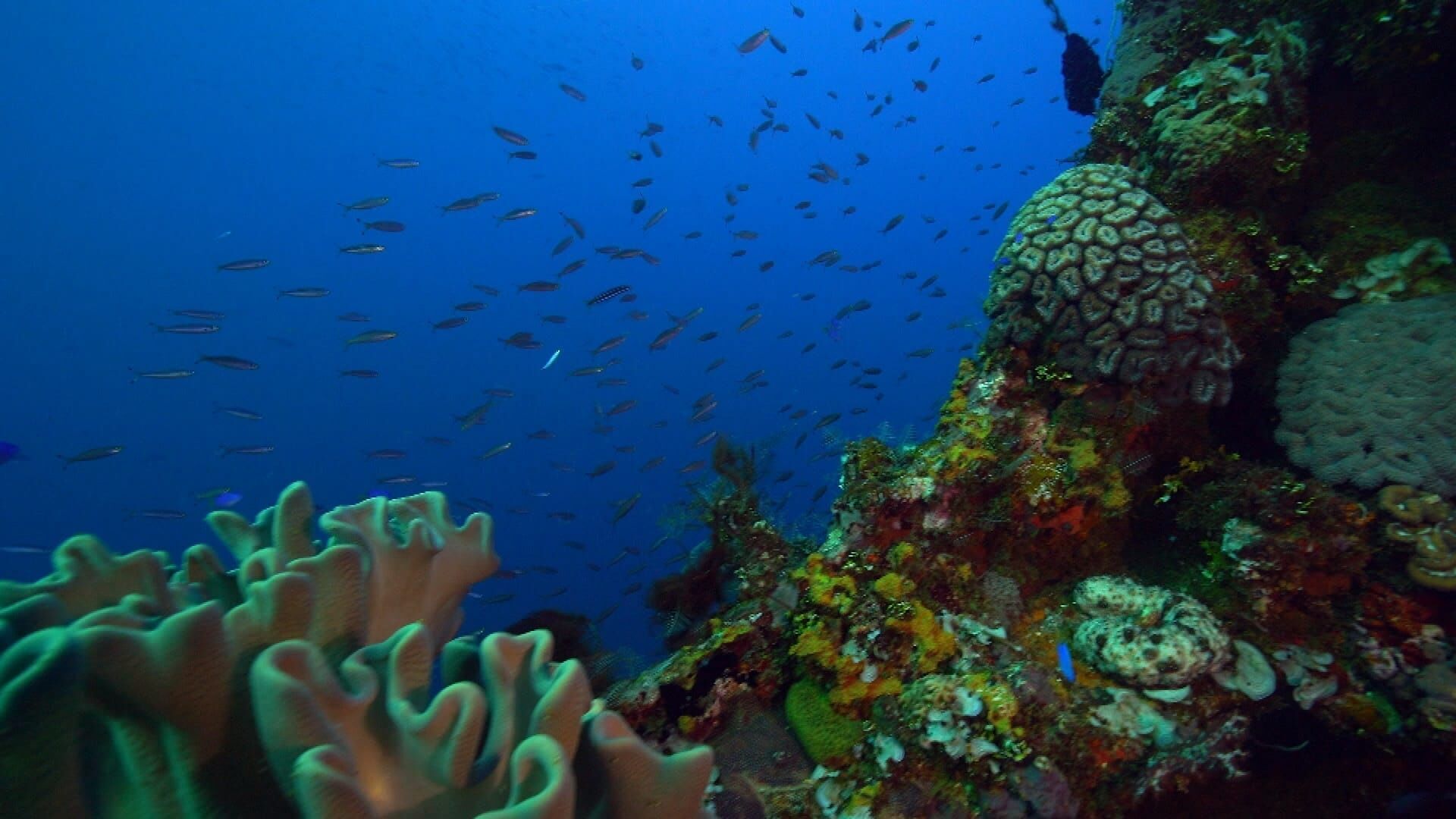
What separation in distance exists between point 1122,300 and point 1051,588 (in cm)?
277

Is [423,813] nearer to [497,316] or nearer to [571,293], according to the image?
[497,316]

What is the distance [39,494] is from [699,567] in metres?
97.7

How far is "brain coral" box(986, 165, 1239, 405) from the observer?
19.9ft

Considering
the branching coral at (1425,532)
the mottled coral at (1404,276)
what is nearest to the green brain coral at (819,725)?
the branching coral at (1425,532)

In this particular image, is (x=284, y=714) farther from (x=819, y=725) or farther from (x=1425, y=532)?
(x=1425, y=532)

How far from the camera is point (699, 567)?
6832 mm

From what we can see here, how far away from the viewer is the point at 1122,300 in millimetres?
6133

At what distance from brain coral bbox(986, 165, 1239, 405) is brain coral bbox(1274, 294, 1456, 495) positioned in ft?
2.52

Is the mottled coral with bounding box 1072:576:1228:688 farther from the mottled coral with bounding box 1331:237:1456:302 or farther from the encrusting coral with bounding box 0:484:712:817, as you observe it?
the encrusting coral with bounding box 0:484:712:817

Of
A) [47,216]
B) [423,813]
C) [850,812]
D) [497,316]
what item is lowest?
[850,812]

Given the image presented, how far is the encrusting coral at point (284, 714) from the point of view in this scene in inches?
58.9

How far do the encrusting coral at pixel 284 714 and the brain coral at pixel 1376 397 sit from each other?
6610mm

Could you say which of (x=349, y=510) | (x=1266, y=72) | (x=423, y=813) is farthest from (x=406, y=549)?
(x=1266, y=72)

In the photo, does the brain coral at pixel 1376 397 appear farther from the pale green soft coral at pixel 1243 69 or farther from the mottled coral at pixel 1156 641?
the pale green soft coral at pixel 1243 69
